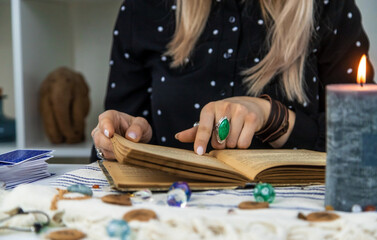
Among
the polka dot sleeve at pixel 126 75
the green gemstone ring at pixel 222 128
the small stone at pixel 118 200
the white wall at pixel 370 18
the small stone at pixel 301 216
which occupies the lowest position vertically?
the small stone at pixel 301 216

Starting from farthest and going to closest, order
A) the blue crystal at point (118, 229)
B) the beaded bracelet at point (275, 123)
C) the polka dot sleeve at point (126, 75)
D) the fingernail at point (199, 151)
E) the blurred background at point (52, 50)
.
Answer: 1. the blurred background at point (52, 50)
2. the polka dot sleeve at point (126, 75)
3. the beaded bracelet at point (275, 123)
4. the fingernail at point (199, 151)
5. the blue crystal at point (118, 229)

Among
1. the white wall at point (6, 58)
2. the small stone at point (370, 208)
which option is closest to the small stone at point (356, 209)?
the small stone at point (370, 208)

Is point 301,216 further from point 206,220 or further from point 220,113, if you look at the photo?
point 220,113

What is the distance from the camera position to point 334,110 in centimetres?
45

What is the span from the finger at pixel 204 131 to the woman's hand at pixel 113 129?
0.35ft

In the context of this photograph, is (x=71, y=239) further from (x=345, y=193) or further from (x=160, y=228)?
(x=345, y=193)

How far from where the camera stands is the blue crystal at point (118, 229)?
15.5 inches

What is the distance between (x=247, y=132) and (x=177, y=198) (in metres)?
0.29

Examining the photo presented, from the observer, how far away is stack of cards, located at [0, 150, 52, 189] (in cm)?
70

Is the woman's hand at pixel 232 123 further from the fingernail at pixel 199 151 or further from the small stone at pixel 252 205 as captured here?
the small stone at pixel 252 205

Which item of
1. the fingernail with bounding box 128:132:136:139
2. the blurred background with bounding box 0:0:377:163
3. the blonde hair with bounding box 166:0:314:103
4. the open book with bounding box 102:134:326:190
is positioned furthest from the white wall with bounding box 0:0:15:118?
the open book with bounding box 102:134:326:190

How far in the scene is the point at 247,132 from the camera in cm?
76

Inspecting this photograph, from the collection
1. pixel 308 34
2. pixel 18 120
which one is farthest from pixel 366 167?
pixel 18 120

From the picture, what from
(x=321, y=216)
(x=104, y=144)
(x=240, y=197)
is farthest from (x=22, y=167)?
(x=321, y=216)
